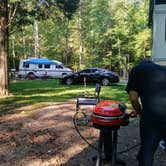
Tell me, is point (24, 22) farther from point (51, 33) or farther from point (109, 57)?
point (51, 33)

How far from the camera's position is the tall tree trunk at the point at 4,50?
16.4 meters

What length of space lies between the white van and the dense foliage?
5.72m

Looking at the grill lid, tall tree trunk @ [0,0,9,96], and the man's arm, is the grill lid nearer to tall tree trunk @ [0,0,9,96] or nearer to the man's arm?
the man's arm

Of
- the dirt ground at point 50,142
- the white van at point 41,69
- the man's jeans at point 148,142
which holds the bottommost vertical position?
the white van at point 41,69

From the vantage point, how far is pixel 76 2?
877 inches

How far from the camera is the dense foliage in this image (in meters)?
50.2

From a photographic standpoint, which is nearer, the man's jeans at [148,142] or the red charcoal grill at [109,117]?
the man's jeans at [148,142]

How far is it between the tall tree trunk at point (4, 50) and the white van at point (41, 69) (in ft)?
76.3

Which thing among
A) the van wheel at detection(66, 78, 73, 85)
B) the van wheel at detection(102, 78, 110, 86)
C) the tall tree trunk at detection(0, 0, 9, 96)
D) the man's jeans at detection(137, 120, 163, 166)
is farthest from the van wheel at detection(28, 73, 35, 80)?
the man's jeans at detection(137, 120, 163, 166)

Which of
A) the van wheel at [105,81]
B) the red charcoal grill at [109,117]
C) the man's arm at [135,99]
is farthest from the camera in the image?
the van wheel at [105,81]

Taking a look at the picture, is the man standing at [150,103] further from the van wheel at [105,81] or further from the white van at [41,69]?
the white van at [41,69]

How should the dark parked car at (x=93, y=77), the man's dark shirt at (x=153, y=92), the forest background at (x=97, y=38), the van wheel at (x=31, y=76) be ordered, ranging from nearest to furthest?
the man's dark shirt at (x=153, y=92) → the dark parked car at (x=93, y=77) → the van wheel at (x=31, y=76) → the forest background at (x=97, y=38)

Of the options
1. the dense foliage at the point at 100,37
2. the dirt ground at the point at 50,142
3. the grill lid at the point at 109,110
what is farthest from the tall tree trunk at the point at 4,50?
the dense foliage at the point at 100,37

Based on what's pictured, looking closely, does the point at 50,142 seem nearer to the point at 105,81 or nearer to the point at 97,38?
the point at 105,81
